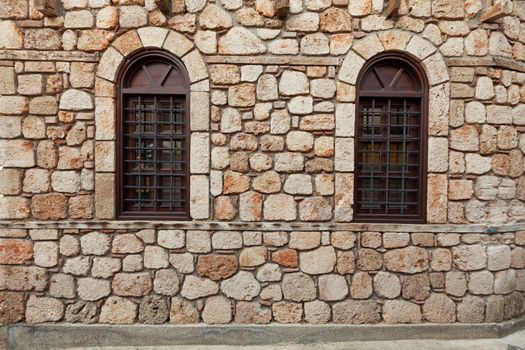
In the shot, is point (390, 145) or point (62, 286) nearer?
point (62, 286)

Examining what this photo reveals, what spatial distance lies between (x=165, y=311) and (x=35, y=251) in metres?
1.51

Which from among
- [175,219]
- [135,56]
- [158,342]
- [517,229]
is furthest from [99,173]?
[517,229]

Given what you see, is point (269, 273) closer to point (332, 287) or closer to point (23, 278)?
point (332, 287)

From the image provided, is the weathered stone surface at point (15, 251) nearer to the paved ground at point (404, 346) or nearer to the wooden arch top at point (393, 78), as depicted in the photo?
the paved ground at point (404, 346)

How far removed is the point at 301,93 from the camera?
335 centimetres

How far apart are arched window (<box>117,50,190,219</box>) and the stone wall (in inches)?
12.5

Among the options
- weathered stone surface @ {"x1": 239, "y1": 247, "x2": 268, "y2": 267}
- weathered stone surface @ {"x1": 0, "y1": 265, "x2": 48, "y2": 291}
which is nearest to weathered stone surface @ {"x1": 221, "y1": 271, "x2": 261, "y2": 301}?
weathered stone surface @ {"x1": 239, "y1": 247, "x2": 268, "y2": 267}

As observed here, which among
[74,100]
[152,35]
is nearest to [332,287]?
[152,35]

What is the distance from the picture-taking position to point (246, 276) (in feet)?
11.1

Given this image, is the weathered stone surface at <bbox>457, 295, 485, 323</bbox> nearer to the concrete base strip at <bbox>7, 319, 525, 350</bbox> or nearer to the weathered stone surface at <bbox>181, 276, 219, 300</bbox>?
the concrete base strip at <bbox>7, 319, 525, 350</bbox>

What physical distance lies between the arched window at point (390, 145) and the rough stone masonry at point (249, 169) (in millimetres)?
141

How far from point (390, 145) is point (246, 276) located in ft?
6.96

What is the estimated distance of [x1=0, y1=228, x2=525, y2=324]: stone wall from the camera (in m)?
3.36

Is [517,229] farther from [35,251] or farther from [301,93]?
[35,251]
